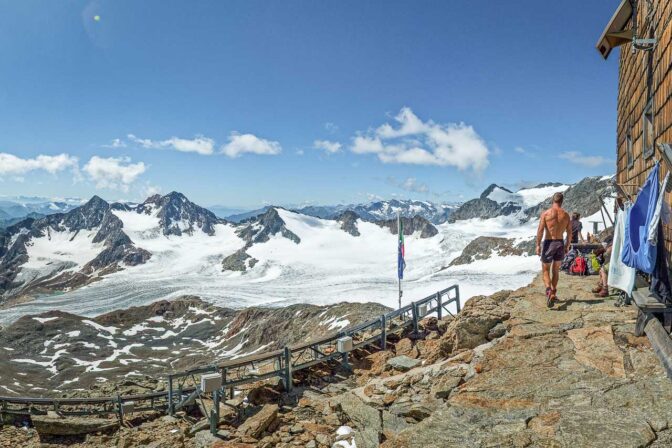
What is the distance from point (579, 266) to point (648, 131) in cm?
454

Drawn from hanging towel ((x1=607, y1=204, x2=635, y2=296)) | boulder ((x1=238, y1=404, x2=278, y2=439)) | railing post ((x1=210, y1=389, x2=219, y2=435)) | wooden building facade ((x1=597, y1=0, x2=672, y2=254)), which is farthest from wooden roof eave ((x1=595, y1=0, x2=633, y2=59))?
railing post ((x1=210, y1=389, x2=219, y2=435))

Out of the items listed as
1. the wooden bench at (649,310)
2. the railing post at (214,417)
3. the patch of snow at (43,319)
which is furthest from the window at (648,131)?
the patch of snow at (43,319)

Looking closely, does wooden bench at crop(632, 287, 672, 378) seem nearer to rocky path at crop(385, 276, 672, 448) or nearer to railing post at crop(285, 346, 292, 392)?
rocky path at crop(385, 276, 672, 448)

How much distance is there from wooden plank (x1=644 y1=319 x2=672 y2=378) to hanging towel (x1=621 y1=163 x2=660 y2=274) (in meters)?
0.96

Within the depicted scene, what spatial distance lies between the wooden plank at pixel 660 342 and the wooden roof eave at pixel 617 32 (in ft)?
33.3

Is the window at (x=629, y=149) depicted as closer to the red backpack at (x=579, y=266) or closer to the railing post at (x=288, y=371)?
the red backpack at (x=579, y=266)

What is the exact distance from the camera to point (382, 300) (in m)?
96.4

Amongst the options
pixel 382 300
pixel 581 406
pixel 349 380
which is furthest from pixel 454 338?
pixel 382 300

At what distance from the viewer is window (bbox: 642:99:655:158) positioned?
34.1ft

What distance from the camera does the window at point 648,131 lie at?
34.1 feet

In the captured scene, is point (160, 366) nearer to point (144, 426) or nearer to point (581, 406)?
point (144, 426)

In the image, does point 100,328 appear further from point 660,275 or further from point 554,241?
point 660,275

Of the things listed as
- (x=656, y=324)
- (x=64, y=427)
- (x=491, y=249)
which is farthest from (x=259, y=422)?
(x=491, y=249)

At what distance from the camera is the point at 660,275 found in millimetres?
6805
